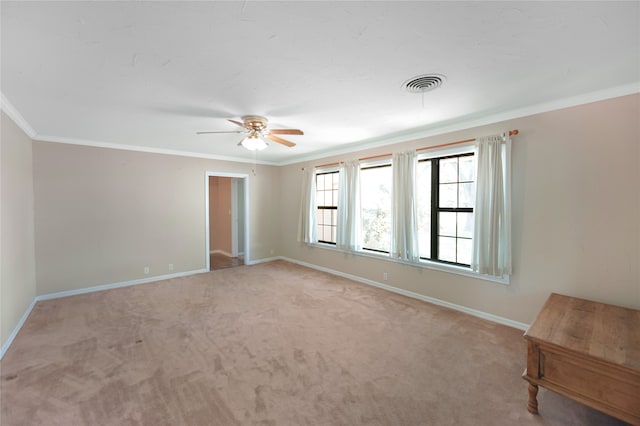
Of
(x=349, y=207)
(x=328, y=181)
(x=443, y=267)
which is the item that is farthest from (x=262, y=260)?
(x=443, y=267)

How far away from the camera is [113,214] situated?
438 cm

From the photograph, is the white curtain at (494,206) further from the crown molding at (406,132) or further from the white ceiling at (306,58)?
the white ceiling at (306,58)

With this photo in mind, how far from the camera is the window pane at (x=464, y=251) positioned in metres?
3.48

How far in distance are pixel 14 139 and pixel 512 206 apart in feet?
18.3

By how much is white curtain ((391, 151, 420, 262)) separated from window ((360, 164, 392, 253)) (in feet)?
1.47

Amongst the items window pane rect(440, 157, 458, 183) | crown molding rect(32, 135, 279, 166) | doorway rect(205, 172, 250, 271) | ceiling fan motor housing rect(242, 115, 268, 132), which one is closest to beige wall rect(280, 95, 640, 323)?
window pane rect(440, 157, 458, 183)

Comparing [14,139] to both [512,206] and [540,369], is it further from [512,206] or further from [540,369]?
[512,206]

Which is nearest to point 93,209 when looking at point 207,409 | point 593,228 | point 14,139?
point 14,139

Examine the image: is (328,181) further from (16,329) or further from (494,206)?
(16,329)

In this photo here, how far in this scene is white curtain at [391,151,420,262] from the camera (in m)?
3.76

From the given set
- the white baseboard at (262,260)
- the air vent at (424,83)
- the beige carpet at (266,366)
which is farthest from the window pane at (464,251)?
the white baseboard at (262,260)

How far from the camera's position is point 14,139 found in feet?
9.71

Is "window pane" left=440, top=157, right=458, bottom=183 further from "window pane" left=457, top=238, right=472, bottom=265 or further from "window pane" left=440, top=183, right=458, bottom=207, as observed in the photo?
"window pane" left=457, top=238, right=472, bottom=265

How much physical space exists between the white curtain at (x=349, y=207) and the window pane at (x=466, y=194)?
1.63 m
